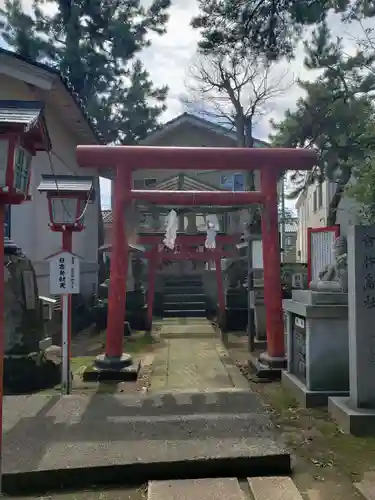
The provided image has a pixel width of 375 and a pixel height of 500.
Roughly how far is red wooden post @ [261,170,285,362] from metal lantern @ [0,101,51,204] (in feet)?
16.7

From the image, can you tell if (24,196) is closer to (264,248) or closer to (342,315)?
(342,315)

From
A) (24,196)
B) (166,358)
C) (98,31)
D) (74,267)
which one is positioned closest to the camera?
(24,196)

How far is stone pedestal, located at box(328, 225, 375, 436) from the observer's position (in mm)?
5289

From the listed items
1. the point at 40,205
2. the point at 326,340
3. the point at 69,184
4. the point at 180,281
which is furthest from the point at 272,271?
the point at 180,281

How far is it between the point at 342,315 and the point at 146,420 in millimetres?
2884

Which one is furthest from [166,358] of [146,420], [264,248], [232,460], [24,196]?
[24,196]

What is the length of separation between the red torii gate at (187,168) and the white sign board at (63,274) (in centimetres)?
119

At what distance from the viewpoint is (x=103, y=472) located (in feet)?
13.1

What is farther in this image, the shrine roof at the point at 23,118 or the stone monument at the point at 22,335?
the stone monument at the point at 22,335

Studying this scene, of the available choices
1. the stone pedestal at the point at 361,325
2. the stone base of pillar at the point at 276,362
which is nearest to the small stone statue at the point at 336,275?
the stone pedestal at the point at 361,325

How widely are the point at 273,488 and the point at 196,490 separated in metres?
0.62

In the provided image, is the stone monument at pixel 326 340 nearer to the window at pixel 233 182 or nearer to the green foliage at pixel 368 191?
the green foliage at pixel 368 191

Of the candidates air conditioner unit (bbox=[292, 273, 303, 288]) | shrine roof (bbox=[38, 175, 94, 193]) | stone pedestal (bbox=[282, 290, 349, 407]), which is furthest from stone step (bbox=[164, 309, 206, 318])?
stone pedestal (bbox=[282, 290, 349, 407])

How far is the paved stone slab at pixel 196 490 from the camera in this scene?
368cm
